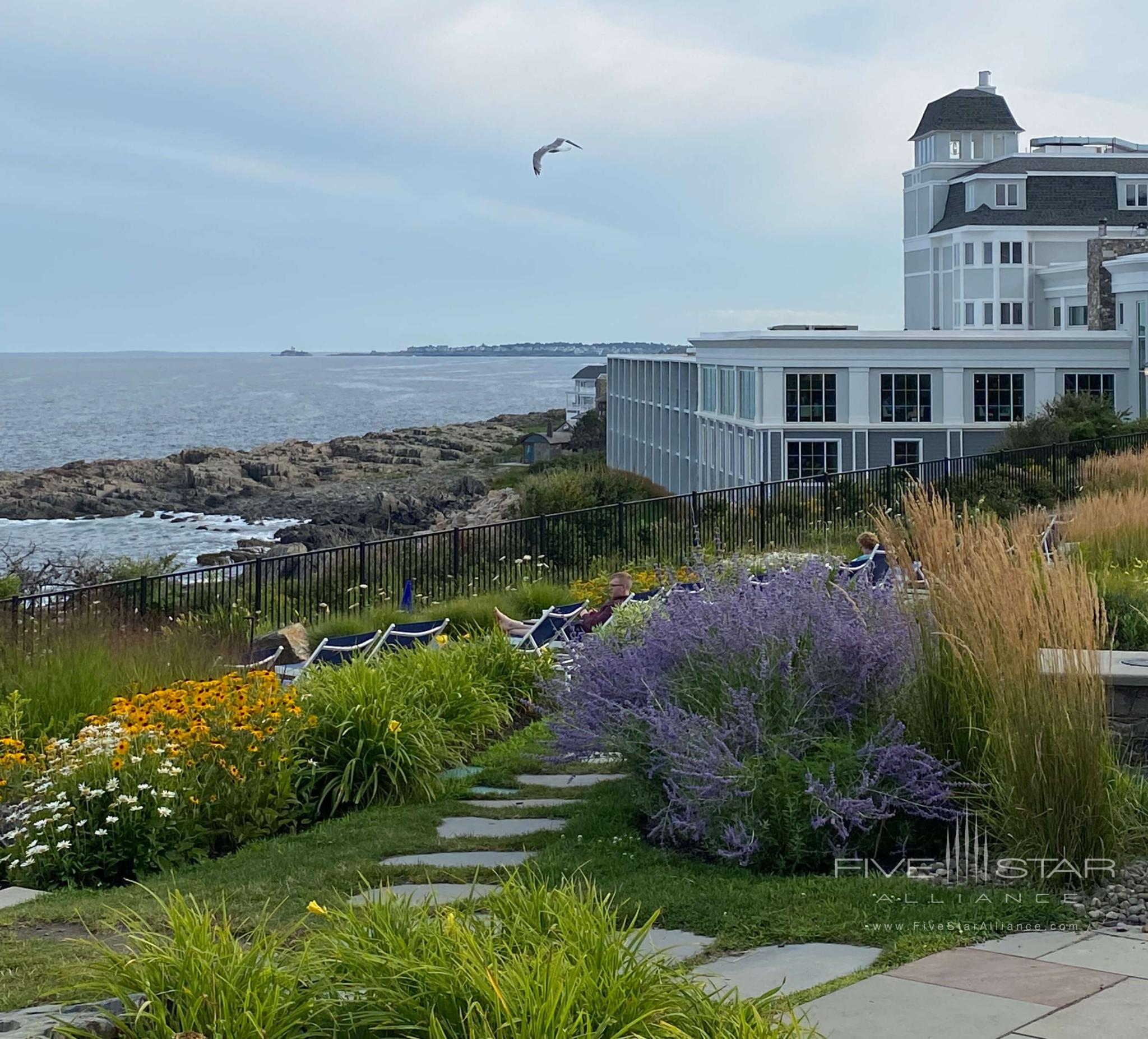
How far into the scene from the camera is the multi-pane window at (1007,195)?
67938 millimetres

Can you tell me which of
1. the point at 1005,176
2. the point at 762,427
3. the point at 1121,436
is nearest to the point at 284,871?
the point at 1121,436

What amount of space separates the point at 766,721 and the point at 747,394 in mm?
40326

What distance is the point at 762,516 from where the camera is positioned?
1953cm

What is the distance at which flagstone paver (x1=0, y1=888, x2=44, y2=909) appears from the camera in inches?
255

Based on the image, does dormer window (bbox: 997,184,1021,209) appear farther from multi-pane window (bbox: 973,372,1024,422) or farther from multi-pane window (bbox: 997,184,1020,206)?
multi-pane window (bbox: 973,372,1024,422)

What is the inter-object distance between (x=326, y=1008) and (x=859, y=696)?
12.4 ft

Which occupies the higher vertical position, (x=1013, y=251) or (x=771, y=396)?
(x=1013, y=251)

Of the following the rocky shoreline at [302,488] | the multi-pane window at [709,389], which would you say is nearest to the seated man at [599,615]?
the rocky shoreline at [302,488]

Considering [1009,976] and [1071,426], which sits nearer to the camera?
[1009,976]

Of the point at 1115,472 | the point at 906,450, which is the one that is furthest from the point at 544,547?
the point at 906,450

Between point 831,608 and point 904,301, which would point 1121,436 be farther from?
point 904,301

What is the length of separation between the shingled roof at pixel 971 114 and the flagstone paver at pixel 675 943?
7188cm

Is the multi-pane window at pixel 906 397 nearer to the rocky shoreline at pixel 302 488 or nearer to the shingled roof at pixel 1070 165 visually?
the rocky shoreline at pixel 302 488

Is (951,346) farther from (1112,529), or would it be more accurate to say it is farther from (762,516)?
(1112,529)
